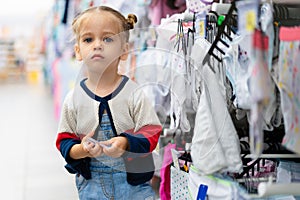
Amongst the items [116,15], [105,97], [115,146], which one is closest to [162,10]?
[116,15]

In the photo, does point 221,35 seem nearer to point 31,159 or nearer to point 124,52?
point 124,52

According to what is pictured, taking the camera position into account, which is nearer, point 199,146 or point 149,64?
point 199,146

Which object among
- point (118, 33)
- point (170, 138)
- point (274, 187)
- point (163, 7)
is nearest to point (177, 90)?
point (170, 138)

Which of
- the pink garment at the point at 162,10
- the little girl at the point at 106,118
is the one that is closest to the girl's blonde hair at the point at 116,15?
the little girl at the point at 106,118

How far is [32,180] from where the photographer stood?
3367 millimetres

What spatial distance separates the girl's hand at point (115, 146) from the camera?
155 cm

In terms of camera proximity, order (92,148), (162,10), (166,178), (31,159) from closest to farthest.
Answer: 1. (92,148)
2. (166,178)
3. (162,10)
4. (31,159)

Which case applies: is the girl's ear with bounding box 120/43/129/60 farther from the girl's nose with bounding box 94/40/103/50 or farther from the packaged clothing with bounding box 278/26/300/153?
the packaged clothing with bounding box 278/26/300/153

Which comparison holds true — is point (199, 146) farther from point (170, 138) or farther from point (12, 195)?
point (12, 195)

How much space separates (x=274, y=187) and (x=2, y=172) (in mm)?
2720

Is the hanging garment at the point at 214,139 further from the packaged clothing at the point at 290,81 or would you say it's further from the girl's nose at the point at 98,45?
the girl's nose at the point at 98,45

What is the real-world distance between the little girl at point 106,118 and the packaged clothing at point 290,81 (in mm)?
455

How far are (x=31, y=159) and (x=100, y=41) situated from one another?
2560 millimetres

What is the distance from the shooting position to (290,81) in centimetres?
135
